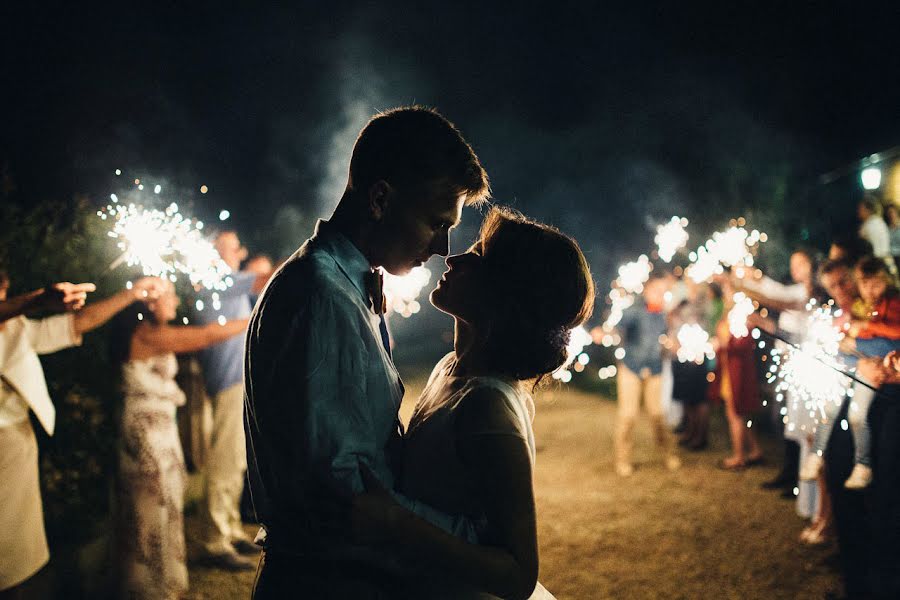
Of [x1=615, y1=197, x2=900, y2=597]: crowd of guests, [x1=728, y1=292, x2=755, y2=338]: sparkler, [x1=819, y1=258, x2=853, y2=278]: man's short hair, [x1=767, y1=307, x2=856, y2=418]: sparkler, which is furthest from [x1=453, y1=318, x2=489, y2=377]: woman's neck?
[x1=819, y1=258, x2=853, y2=278]: man's short hair

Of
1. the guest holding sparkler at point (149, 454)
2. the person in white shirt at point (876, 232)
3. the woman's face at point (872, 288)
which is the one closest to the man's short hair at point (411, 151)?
the guest holding sparkler at point (149, 454)

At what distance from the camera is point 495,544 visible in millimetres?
1708

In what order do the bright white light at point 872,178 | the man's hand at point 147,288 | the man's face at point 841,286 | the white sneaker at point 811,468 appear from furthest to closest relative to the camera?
the bright white light at point 872,178, the white sneaker at point 811,468, the man's face at point 841,286, the man's hand at point 147,288

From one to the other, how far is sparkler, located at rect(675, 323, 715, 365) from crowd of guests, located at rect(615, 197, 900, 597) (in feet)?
0.34

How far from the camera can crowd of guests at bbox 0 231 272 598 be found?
385 cm

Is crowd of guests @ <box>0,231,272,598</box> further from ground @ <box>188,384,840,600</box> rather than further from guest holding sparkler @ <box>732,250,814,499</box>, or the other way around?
guest holding sparkler @ <box>732,250,814,499</box>

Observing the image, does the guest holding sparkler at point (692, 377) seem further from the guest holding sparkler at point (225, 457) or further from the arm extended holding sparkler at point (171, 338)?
the arm extended holding sparkler at point (171, 338)

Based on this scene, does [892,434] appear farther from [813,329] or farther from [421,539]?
[421,539]

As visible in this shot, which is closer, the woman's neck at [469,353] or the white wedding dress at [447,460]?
the white wedding dress at [447,460]

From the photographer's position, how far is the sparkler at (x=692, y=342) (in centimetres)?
954

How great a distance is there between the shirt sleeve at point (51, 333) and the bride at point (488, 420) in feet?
10.7

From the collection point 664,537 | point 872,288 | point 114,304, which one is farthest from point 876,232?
point 114,304

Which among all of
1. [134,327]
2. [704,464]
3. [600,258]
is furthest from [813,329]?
[600,258]

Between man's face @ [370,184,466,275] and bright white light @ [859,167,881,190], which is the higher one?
bright white light @ [859,167,881,190]
